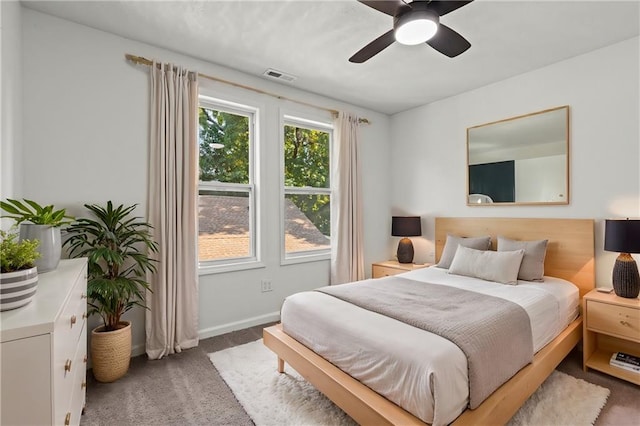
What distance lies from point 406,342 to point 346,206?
2584 millimetres

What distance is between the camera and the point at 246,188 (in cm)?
353

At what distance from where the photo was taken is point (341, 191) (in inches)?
162

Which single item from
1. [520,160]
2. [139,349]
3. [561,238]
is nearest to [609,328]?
[561,238]

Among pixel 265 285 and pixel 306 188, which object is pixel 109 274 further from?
pixel 306 188

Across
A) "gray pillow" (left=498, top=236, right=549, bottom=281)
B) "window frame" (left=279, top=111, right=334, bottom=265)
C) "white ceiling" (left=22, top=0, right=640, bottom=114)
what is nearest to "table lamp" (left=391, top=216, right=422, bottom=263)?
"window frame" (left=279, top=111, right=334, bottom=265)

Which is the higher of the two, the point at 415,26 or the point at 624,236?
the point at 415,26

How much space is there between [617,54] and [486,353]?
295cm

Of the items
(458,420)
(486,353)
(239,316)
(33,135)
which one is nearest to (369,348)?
(458,420)

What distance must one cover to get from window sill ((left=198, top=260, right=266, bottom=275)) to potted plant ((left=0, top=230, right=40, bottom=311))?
6.23 feet

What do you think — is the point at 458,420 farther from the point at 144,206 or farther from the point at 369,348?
the point at 144,206

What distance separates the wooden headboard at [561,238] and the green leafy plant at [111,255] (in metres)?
3.49

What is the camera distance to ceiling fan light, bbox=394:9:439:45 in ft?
5.89

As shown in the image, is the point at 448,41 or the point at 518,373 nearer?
the point at 518,373

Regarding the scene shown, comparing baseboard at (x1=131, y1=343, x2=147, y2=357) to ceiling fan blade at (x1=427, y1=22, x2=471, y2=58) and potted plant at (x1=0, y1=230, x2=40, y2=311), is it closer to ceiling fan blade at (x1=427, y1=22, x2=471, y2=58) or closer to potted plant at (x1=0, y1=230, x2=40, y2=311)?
potted plant at (x1=0, y1=230, x2=40, y2=311)
